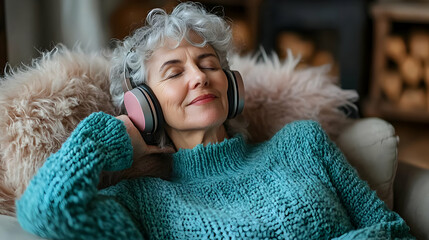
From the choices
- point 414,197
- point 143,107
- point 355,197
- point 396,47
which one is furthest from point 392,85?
point 143,107

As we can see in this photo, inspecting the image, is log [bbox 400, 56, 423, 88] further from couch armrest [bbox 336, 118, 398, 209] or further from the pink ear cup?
the pink ear cup

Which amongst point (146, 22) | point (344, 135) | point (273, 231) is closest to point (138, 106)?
point (146, 22)

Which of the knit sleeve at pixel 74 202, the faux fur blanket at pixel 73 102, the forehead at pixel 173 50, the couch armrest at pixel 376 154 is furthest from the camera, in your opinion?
the couch armrest at pixel 376 154

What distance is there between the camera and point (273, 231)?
1150 millimetres

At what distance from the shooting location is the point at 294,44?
10.8ft

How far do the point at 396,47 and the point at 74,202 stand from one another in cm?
253

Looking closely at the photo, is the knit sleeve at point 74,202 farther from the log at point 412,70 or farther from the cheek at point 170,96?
the log at point 412,70

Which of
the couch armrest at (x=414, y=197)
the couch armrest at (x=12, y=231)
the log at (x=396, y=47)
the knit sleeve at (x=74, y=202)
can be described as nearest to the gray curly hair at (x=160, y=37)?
the knit sleeve at (x=74, y=202)

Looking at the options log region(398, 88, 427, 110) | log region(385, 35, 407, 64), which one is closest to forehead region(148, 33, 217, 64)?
log region(385, 35, 407, 64)

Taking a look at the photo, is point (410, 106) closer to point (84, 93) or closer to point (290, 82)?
point (290, 82)

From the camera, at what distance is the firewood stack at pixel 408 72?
302 centimetres

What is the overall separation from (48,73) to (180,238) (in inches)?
21.4

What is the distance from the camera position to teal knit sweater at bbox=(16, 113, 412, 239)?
1.00 m

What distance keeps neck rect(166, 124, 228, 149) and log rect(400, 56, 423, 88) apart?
204cm
